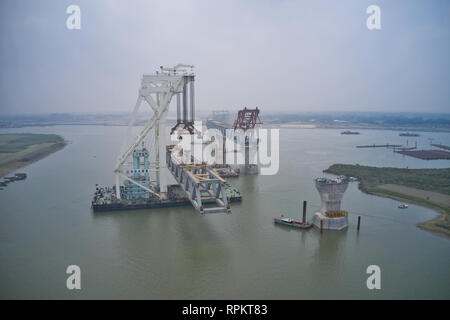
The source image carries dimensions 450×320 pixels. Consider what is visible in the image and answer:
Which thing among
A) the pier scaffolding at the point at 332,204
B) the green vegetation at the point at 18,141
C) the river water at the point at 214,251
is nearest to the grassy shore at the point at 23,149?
the green vegetation at the point at 18,141

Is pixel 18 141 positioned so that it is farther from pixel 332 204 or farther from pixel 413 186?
pixel 413 186

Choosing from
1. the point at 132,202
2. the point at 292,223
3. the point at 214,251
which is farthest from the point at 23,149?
the point at 292,223

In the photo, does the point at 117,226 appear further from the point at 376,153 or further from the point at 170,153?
the point at 376,153

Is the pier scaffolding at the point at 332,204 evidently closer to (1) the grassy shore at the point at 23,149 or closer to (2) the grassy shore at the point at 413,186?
(2) the grassy shore at the point at 413,186

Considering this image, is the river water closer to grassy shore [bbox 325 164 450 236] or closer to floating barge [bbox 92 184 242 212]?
floating barge [bbox 92 184 242 212]

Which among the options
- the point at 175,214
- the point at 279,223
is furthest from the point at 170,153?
the point at 279,223

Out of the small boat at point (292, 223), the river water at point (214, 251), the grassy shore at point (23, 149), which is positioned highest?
the grassy shore at point (23, 149)
